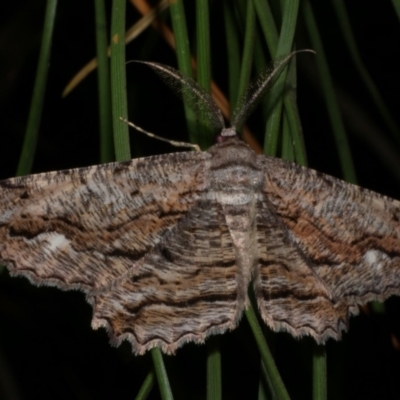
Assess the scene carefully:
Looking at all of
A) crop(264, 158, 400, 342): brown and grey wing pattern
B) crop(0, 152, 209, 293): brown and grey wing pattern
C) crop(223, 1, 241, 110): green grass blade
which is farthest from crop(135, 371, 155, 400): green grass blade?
crop(223, 1, 241, 110): green grass blade

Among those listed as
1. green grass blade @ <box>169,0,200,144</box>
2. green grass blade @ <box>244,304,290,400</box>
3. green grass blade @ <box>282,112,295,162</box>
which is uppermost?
green grass blade @ <box>169,0,200,144</box>

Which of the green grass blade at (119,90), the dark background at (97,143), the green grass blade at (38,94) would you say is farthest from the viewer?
the dark background at (97,143)

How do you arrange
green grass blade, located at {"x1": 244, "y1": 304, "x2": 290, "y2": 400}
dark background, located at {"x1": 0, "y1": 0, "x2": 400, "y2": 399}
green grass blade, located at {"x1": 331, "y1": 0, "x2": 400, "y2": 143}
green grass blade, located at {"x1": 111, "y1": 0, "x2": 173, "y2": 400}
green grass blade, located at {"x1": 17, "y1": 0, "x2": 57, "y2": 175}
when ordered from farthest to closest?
dark background, located at {"x1": 0, "y1": 0, "x2": 400, "y2": 399}
green grass blade, located at {"x1": 331, "y1": 0, "x2": 400, "y2": 143}
green grass blade, located at {"x1": 17, "y1": 0, "x2": 57, "y2": 175}
green grass blade, located at {"x1": 111, "y1": 0, "x2": 173, "y2": 400}
green grass blade, located at {"x1": 244, "y1": 304, "x2": 290, "y2": 400}

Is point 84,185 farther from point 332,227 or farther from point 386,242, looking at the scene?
point 386,242

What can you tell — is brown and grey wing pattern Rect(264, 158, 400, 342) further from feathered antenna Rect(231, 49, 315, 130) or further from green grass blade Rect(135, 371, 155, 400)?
green grass blade Rect(135, 371, 155, 400)

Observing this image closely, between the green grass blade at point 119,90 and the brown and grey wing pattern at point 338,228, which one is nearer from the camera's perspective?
the green grass blade at point 119,90

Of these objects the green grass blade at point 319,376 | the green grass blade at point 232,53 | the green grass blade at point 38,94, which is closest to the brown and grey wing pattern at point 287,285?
the green grass blade at point 319,376

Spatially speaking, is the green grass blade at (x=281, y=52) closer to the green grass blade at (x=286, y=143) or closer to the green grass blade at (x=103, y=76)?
the green grass blade at (x=286, y=143)
